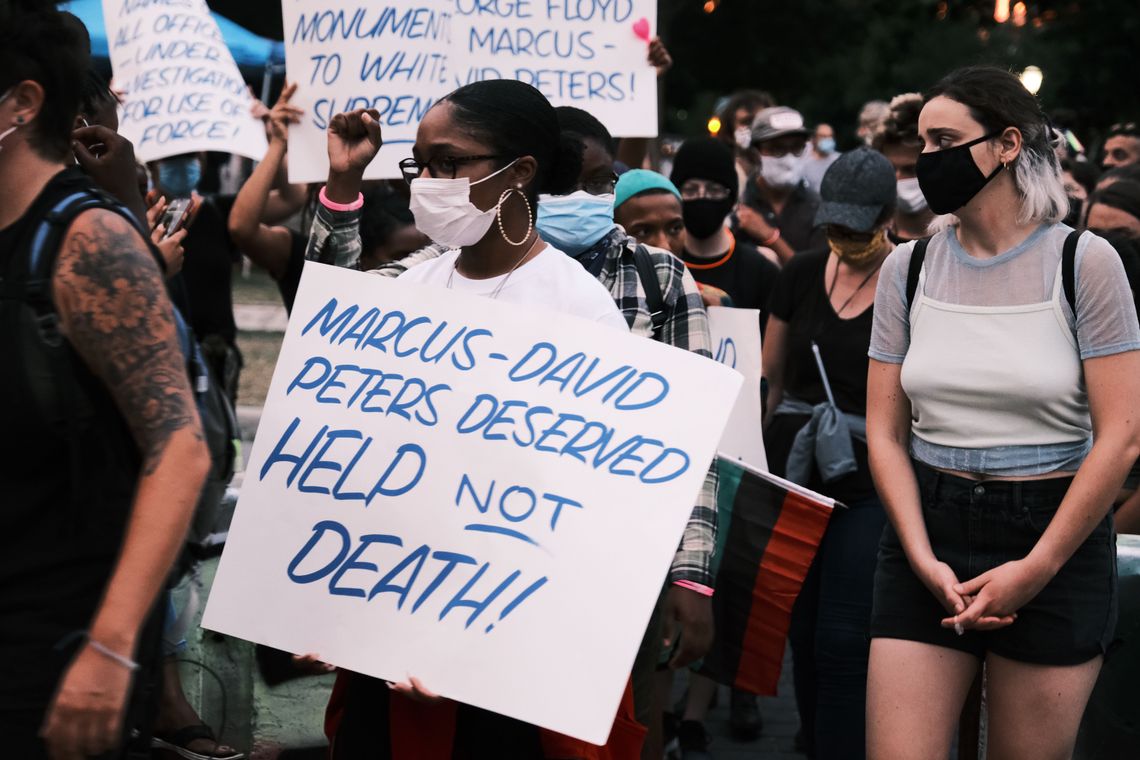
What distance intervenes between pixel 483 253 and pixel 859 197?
7.32 feet

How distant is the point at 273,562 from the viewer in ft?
10.5

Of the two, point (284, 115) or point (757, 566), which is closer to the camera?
Answer: point (757, 566)

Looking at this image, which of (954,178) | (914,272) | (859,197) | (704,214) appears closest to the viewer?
(954,178)

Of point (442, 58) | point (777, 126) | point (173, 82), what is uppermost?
point (442, 58)

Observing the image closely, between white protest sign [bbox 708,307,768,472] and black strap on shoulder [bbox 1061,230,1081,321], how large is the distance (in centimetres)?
154

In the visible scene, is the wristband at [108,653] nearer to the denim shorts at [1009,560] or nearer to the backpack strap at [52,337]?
the backpack strap at [52,337]

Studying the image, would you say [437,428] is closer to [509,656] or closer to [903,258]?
[509,656]

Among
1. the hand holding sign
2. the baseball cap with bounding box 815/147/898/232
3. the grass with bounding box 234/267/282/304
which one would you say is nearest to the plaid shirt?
the baseball cap with bounding box 815/147/898/232

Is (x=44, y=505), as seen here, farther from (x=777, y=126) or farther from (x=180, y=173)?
(x=777, y=126)

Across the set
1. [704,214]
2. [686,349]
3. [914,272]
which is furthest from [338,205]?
[704,214]

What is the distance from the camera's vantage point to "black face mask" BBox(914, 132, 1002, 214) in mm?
3783

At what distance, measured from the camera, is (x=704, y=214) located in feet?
20.7

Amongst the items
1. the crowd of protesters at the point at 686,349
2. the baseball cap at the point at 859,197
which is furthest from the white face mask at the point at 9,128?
the baseball cap at the point at 859,197

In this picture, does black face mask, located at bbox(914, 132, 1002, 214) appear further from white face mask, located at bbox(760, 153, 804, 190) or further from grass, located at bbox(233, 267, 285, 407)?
grass, located at bbox(233, 267, 285, 407)
